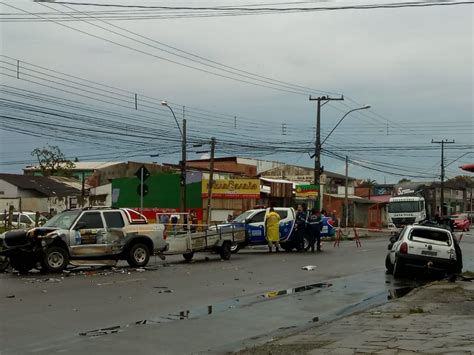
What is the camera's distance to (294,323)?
10.3m

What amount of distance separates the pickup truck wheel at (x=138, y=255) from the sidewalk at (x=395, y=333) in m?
8.82

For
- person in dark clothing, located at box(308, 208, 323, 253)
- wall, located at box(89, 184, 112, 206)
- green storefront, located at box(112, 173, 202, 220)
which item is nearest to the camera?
person in dark clothing, located at box(308, 208, 323, 253)

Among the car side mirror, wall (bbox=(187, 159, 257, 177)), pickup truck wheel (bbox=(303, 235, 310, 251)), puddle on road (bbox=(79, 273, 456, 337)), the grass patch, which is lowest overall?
puddle on road (bbox=(79, 273, 456, 337))

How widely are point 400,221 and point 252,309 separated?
138 ft

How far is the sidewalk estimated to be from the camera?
24.2 ft

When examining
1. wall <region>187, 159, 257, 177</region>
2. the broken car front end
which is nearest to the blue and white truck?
the broken car front end

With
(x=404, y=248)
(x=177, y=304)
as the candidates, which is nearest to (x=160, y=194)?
(x=404, y=248)

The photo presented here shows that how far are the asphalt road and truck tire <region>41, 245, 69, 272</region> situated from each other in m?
0.45

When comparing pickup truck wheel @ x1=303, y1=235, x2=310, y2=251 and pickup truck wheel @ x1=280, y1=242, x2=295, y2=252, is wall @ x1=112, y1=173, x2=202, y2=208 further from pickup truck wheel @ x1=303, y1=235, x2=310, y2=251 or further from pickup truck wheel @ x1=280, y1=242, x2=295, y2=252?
pickup truck wheel @ x1=303, y1=235, x2=310, y2=251

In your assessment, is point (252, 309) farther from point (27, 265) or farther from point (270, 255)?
point (270, 255)

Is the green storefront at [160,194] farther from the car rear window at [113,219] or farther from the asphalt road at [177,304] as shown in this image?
the asphalt road at [177,304]

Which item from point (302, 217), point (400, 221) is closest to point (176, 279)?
point (302, 217)

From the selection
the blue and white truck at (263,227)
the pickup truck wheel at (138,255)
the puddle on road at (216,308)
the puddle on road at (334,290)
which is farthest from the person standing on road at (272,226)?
the puddle on road at (216,308)

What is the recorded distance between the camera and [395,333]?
846cm
